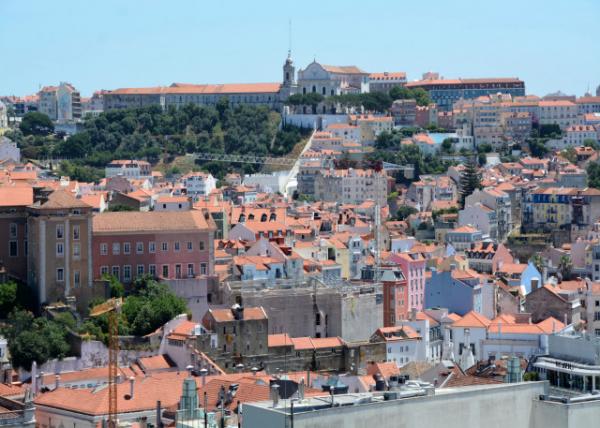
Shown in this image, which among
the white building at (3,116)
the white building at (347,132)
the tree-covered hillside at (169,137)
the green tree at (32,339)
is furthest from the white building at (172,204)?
the white building at (3,116)

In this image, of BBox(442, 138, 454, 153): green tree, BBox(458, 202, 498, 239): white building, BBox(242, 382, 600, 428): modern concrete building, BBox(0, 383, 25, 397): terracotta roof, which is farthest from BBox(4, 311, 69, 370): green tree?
BBox(442, 138, 454, 153): green tree

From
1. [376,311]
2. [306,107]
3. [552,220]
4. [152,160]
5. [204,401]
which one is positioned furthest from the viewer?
[306,107]

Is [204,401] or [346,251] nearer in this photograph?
[204,401]

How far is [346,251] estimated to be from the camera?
175 ft

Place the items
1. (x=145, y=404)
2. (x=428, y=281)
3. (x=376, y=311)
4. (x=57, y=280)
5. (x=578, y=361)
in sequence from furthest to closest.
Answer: (x=428, y=281) < (x=376, y=311) < (x=57, y=280) < (x=145, y=404) < (x=578, y=361)

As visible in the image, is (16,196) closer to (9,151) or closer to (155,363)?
(155,363)

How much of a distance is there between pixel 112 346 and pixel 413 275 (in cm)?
1805

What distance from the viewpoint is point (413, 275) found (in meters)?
51.1

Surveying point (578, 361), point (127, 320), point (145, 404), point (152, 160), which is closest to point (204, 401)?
point (145, 404)

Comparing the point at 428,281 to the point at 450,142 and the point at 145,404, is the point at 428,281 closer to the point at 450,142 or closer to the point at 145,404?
the point at 145,404

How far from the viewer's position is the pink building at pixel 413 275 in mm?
49969

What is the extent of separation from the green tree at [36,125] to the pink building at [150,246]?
5725cm

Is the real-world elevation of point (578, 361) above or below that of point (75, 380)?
above

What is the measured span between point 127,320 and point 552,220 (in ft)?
115
